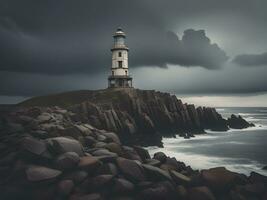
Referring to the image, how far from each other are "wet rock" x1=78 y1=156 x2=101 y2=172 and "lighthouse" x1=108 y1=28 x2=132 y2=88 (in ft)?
149

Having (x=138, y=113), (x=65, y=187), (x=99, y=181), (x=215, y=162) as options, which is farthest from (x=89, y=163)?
(x=138, y=113)

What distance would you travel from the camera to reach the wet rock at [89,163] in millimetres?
12672

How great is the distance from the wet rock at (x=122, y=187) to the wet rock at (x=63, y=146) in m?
2.82

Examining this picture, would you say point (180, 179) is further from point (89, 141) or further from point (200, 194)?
point (89, 141)

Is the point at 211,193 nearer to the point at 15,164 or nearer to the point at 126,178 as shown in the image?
the point at 126,178

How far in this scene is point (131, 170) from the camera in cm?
1277

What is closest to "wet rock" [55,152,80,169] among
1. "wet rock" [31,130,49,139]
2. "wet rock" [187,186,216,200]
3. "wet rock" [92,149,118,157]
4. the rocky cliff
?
"wet rock" [92,149,118,157]

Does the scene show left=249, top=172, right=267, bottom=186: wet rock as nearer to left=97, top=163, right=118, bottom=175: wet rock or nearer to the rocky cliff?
left=97, top=163, right=118, bottom=175: wet rock

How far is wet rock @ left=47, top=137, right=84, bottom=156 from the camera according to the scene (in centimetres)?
1354

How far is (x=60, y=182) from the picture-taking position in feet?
38.3

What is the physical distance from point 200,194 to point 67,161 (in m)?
5.52

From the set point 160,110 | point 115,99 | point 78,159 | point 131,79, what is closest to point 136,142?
point 160,110

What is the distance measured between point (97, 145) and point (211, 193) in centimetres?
640

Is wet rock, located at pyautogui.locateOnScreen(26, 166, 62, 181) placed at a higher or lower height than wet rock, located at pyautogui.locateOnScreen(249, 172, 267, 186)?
higher
